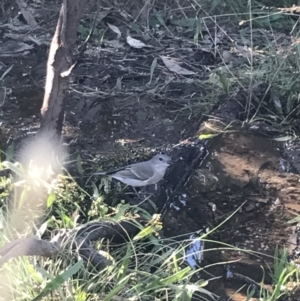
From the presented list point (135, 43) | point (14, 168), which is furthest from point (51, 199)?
point (135, 43)

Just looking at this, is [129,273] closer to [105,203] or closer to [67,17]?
[105,203]

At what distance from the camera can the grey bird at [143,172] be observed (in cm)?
321

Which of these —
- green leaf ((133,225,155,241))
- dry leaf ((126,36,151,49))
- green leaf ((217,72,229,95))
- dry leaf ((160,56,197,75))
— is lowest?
dry leaf ((160,56,197,75))

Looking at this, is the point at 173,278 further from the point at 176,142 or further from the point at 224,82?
the point at 224,82

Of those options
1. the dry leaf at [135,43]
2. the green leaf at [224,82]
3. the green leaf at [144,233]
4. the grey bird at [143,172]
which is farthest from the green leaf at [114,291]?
the dry leaf at [135,43]

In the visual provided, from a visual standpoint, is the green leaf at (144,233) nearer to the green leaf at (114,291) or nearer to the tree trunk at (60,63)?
the green leaf at (114,291)

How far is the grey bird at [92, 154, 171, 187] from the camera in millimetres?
3209

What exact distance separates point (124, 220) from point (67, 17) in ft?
2.83

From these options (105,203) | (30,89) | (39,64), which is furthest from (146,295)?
(39,64)

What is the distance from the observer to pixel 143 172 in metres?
3.25

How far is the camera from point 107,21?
5.36 m

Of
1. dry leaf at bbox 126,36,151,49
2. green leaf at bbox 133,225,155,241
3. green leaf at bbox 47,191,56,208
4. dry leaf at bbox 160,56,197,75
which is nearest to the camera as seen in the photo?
green leaf at bbox 133,225,155,241

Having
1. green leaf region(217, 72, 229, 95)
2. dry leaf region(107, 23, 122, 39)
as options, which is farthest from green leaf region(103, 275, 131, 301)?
dry leaf region(107, 23, 122, 39)

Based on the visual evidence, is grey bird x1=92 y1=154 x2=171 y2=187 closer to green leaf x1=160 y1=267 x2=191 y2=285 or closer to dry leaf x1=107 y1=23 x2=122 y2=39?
green leaf x1=160 y1=267 x2=191 y2=285
